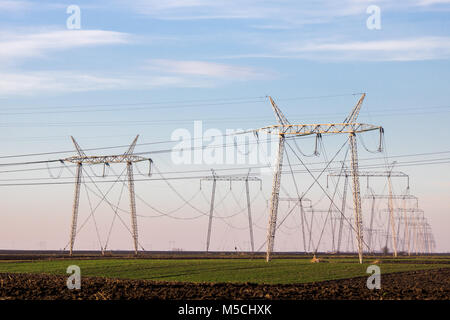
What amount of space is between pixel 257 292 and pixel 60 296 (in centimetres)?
1220

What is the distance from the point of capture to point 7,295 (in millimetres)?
39531

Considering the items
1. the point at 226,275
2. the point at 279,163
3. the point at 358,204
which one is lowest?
the point at 226,275

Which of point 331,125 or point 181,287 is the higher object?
point 331,125

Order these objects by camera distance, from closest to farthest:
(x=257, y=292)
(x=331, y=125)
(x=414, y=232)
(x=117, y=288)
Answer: (x=257, y=292) < (x=117, y=288) < (x=331, y=125) < (x=414, y=232)

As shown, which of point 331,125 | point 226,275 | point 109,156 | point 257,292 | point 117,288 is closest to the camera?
point 257,292

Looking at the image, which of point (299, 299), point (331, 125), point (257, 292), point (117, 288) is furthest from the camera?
point (331, 125)

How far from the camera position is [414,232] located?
582ft

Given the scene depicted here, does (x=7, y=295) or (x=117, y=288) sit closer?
(x=7, y=295)
